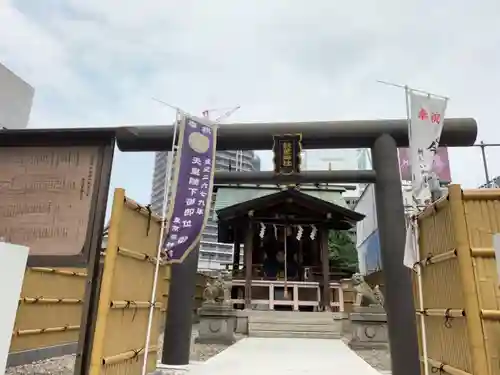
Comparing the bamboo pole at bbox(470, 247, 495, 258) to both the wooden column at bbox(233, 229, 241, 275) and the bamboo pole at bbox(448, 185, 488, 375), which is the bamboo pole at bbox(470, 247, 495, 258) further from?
the wooden column at bbox(233, 229, 241, 275)

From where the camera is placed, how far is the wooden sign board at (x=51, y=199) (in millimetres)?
4238

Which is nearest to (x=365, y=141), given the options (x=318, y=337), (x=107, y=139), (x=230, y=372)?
(x=107, y=139)

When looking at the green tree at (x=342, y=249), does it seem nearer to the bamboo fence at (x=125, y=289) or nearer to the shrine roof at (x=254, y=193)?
the shrine roof at (x=254, y=193)

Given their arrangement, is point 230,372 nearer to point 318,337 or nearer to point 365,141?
point 365,141

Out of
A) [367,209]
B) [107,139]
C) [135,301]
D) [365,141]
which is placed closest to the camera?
[135,301]

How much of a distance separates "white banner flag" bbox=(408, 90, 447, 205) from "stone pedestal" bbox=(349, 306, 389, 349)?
6420 millimetres

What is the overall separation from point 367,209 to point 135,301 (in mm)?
19735

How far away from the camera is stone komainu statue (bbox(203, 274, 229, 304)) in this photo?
484 inches

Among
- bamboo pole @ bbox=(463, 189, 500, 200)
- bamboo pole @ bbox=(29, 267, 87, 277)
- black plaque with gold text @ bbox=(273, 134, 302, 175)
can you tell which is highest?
black plaque with gold text @ bbox=(273, 134, 302, 175)

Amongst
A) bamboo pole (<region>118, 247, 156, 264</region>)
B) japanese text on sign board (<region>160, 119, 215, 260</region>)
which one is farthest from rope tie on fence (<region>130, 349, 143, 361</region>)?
japanese text on sign board (<region>160, 119, 215, 260</region>)

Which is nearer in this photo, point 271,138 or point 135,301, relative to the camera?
point 135,301

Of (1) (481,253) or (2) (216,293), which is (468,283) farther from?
(2) (216,293)

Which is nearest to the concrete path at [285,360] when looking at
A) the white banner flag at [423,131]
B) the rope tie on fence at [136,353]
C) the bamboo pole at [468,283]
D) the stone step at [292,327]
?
the stone step at [292,327]

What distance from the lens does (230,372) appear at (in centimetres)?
626
